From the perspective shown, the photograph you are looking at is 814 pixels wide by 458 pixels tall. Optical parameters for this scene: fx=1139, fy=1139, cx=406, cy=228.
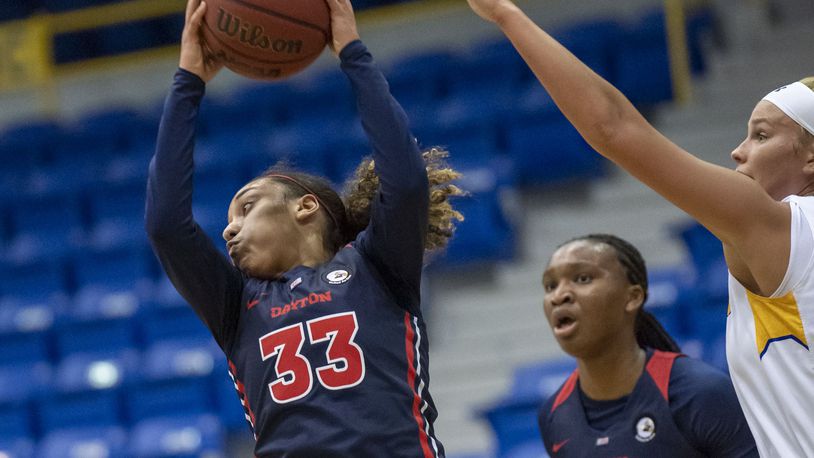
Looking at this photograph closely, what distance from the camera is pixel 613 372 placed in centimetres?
341

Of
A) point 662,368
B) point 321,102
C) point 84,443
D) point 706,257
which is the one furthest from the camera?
point 321,102

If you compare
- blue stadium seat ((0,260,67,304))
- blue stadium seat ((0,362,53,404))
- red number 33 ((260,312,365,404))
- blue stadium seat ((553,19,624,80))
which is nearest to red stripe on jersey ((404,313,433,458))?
red number 33 ((260,312,365,404))

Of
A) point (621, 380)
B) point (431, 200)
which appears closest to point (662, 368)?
point (621, 380)

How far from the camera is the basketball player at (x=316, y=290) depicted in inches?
98.3

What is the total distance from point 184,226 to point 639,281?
1563 mm

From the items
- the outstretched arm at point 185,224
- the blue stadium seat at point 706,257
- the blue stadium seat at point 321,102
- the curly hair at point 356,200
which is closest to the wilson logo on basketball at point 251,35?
the outstretched arm at point 185,224

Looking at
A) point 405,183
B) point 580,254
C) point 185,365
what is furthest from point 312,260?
point 185,365

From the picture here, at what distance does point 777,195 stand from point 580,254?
1.18 m

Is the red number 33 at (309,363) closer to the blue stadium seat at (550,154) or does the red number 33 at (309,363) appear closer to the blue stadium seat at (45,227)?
the blue stadium seat at (550,154)

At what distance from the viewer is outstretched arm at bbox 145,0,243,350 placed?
262cm

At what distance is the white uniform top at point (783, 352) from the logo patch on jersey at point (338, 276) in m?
0.86

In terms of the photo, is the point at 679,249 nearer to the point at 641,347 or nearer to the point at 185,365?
the point at 185,365

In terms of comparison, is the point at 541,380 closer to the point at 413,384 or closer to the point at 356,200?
the point at 356,200

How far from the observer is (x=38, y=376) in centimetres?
729
